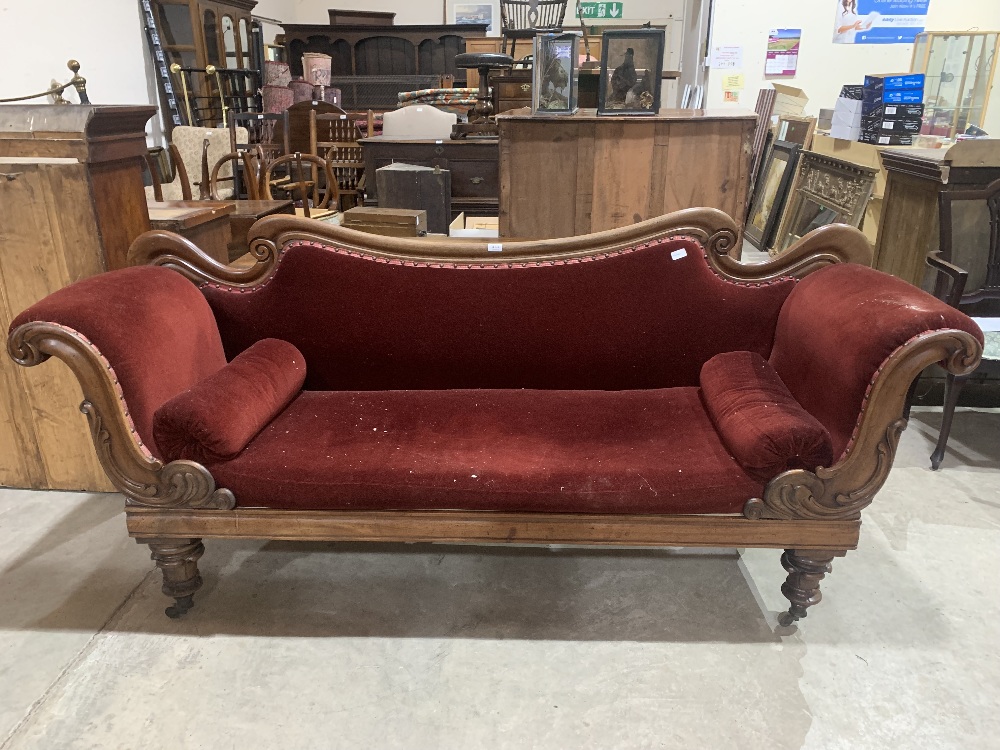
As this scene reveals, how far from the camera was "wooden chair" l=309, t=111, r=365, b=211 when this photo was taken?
5766 mm

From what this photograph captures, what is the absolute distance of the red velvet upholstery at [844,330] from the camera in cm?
146

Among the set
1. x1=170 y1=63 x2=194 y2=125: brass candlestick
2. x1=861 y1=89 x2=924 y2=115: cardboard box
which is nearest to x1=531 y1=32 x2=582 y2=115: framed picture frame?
x1=861 y1=89 x2=924 y2=115: cardboard box

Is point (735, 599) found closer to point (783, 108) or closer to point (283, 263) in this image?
point (283, 263)

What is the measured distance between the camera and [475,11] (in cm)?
954

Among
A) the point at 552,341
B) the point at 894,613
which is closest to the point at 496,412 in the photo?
the point at 552,341

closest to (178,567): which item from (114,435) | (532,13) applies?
(114,435)

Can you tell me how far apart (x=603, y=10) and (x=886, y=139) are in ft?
22.7

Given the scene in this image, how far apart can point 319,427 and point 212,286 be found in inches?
21.8

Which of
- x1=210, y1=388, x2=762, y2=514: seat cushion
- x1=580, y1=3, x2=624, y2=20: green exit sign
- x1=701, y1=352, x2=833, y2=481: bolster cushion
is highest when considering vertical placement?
x1=580, y1=3, x2=624, y2=20: green exit sign

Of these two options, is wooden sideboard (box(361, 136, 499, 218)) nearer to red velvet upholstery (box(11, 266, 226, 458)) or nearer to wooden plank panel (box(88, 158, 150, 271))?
wooden plank panel (box(88, 158, 150, 271))

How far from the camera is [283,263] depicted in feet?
6.36

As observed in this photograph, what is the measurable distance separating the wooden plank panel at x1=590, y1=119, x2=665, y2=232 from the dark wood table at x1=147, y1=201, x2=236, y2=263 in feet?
4.55

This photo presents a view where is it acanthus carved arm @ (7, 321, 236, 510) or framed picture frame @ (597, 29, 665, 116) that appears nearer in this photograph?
acanthus carved arm @ (7, 321, 236, 510)

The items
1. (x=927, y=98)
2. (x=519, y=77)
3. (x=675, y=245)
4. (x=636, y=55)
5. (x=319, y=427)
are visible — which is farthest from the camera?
(x=927, y=98)
